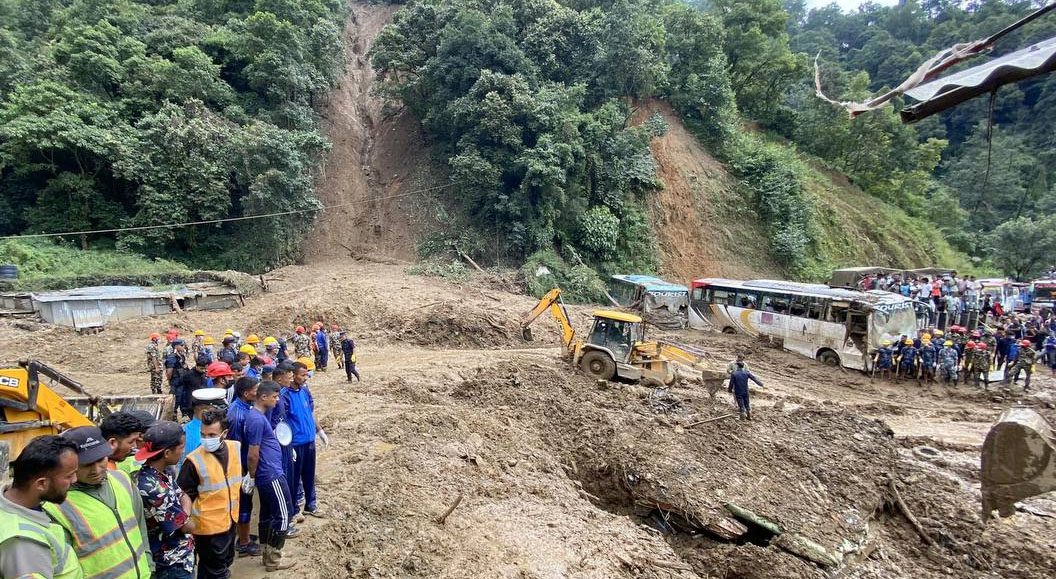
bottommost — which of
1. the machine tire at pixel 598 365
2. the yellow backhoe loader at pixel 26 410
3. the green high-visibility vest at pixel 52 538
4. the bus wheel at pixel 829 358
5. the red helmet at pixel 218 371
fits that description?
the bus wheel at pixel 829 358

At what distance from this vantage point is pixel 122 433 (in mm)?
2867

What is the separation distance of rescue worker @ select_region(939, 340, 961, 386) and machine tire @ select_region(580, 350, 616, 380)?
9331 mm

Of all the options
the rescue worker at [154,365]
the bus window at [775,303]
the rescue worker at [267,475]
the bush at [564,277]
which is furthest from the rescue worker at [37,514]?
the bush at [564,277]

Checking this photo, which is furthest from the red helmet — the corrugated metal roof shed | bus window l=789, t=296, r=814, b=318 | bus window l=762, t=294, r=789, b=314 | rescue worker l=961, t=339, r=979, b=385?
rescue worker l=961, t=339, r=979, b=385

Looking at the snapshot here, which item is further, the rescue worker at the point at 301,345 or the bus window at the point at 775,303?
the bus window at the point at 775,303

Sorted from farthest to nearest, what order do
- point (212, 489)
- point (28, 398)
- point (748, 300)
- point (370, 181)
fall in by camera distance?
1. point (370, 181)
2. point (748, 300)
3. point (28, 398)
4. point (212, 489)

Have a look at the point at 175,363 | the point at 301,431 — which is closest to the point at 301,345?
the point at 175,363

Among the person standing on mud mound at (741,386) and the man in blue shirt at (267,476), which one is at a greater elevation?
the man in blue shirt at (267,476)

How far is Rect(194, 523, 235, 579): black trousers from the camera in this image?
341 centimetres

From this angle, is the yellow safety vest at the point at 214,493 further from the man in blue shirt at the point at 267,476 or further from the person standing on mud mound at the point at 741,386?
the person standing on mud mound at the point at 741,386

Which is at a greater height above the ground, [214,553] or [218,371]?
[218,371]

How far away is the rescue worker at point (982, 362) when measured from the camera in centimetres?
1245

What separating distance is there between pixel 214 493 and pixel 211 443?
0.35 meters

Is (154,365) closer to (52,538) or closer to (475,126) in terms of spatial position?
(52,538)
